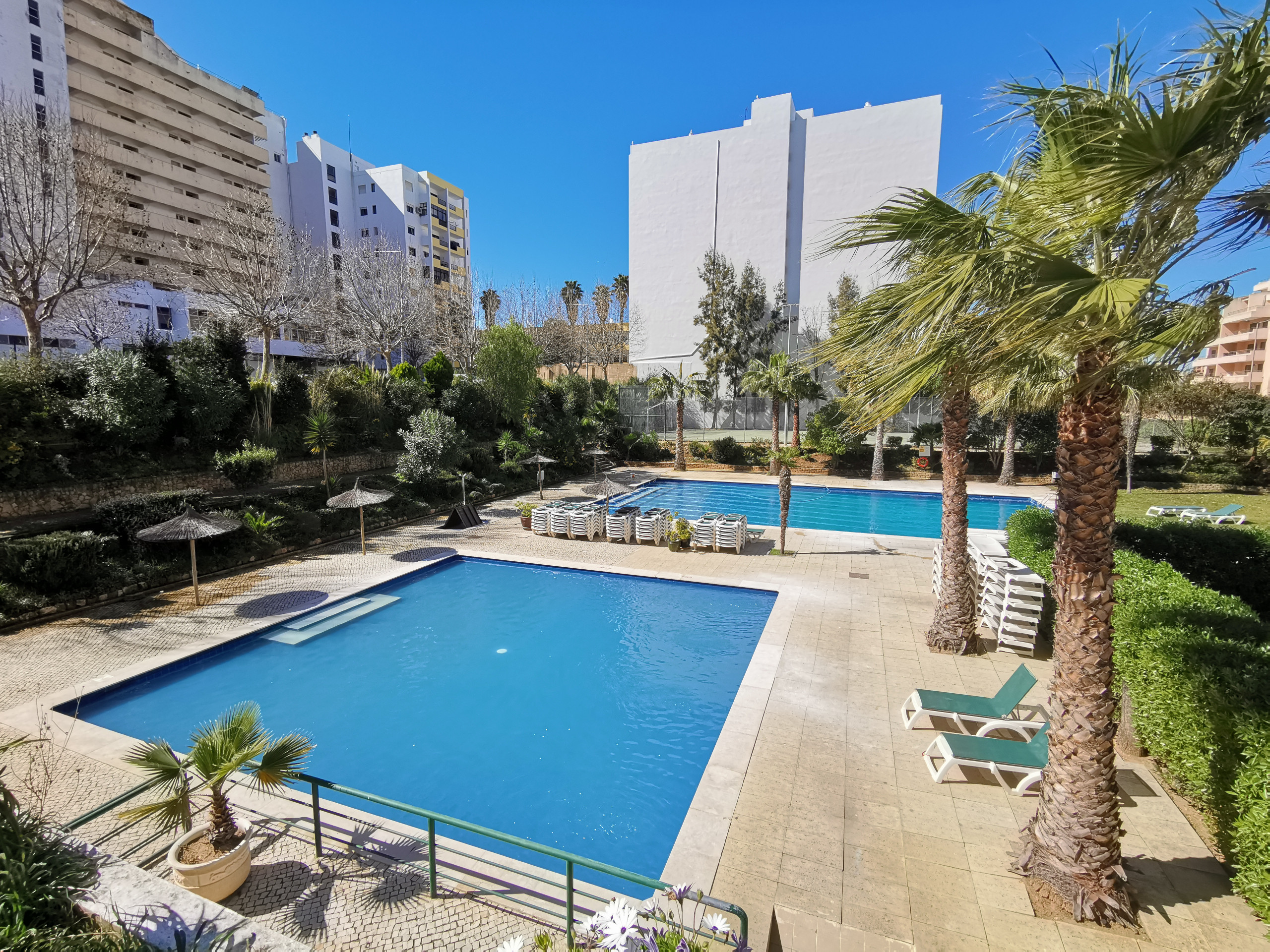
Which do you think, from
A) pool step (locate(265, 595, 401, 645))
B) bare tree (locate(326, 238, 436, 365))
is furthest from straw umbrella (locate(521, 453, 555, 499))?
bare tree (locate(326, 238, 436, 365))

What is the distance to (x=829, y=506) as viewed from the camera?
22406mm

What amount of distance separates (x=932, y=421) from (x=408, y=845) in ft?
96.7

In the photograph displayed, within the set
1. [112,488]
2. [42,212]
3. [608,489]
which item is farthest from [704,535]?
[42,212]

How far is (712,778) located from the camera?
5.75 metres

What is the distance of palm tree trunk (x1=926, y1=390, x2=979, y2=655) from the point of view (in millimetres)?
8188

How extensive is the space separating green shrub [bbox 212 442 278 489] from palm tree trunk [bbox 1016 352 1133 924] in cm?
1903

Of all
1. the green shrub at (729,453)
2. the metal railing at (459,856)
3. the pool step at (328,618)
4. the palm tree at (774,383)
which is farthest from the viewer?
the green shrub at (729,453)

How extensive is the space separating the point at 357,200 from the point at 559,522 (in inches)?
2417

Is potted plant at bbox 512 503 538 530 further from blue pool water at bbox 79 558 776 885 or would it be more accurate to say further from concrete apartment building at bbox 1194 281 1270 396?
concrete apartment building at bbox 1194 281 1270 396

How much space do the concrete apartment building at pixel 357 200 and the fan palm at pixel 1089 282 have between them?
186 ft

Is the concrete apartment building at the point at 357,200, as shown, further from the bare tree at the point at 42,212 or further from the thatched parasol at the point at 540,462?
the thatched parasol at the point at 540,462

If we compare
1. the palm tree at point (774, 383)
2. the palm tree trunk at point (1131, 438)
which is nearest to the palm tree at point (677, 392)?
the palm tree at point (774, 383)

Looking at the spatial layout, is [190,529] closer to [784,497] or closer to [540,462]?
[540,462]

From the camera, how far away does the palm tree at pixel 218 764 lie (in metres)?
4.33
